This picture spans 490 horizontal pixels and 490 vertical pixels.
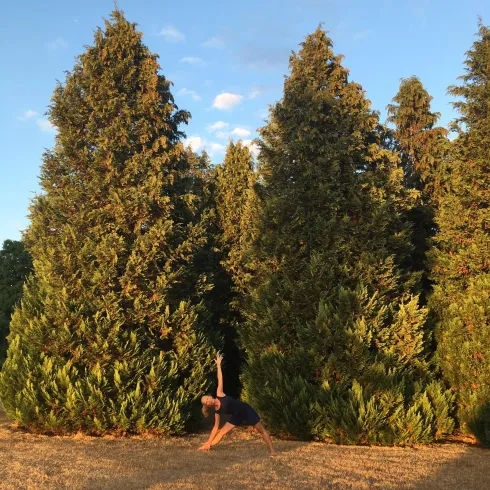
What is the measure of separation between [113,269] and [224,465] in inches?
215

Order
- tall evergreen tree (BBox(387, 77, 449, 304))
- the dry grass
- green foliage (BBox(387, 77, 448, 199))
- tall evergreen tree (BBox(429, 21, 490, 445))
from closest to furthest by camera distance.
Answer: the dry grass < tall evergreen tree (BBox(429, 21, 490, 445)) < tall evergreen tree (BBox(387, 77, 449, 304)) < green foliage (BBox(387, 77, 448, 199))

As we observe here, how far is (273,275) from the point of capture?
11656mm

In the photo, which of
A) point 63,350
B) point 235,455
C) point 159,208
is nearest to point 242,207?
point 159,208

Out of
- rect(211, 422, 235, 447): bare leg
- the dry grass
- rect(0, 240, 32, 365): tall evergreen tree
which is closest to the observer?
the dry grass

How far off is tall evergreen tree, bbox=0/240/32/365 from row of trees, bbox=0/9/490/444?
12545 millimetres

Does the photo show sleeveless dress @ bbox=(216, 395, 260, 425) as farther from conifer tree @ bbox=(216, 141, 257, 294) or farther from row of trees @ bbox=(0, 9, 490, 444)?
conifer tree @ bbox=(216, 141, 257, 294)

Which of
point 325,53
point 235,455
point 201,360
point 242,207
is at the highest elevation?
point 325,53

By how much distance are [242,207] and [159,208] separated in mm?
4755

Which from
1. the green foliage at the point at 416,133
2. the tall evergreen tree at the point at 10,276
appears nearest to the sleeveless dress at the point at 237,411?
the green foliage at the point at 416,133

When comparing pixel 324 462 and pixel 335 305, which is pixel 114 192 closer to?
pixel 335 305

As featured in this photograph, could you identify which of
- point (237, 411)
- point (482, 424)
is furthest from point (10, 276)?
point (482, 424)

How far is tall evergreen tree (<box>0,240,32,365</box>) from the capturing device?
23188 mm

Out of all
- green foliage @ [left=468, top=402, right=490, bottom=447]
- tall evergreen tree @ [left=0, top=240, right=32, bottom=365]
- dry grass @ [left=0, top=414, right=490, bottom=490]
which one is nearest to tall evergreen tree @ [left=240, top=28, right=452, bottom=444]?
green foliage @ [left=468, top=402, right=490, bottom=447]

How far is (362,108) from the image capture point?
42.2ft
